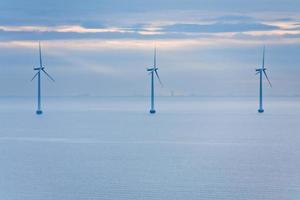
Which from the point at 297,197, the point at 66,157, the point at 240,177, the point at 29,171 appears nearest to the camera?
the point at 297,197

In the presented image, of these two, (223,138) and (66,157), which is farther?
(223,138)

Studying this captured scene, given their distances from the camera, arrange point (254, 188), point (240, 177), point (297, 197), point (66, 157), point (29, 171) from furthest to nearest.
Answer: point (66, 157), point (29, 171), point (240, 177), point (254, 188), point (297, 197)

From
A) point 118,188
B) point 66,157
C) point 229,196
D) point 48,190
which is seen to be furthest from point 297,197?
point 66,157

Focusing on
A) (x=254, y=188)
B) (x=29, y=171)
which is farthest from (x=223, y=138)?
(x=254, y=188)

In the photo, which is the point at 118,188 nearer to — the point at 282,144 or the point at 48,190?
the point at 48,190

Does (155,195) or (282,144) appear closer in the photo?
(155,195)

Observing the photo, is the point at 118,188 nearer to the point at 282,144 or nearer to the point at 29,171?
the point at 29,171

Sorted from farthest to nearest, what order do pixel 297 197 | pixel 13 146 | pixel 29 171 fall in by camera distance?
pixel 13 146
pixel 29 171
pixel 297 197

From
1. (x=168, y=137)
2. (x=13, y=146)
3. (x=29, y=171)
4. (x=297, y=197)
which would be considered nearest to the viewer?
(x=297, y=197)
